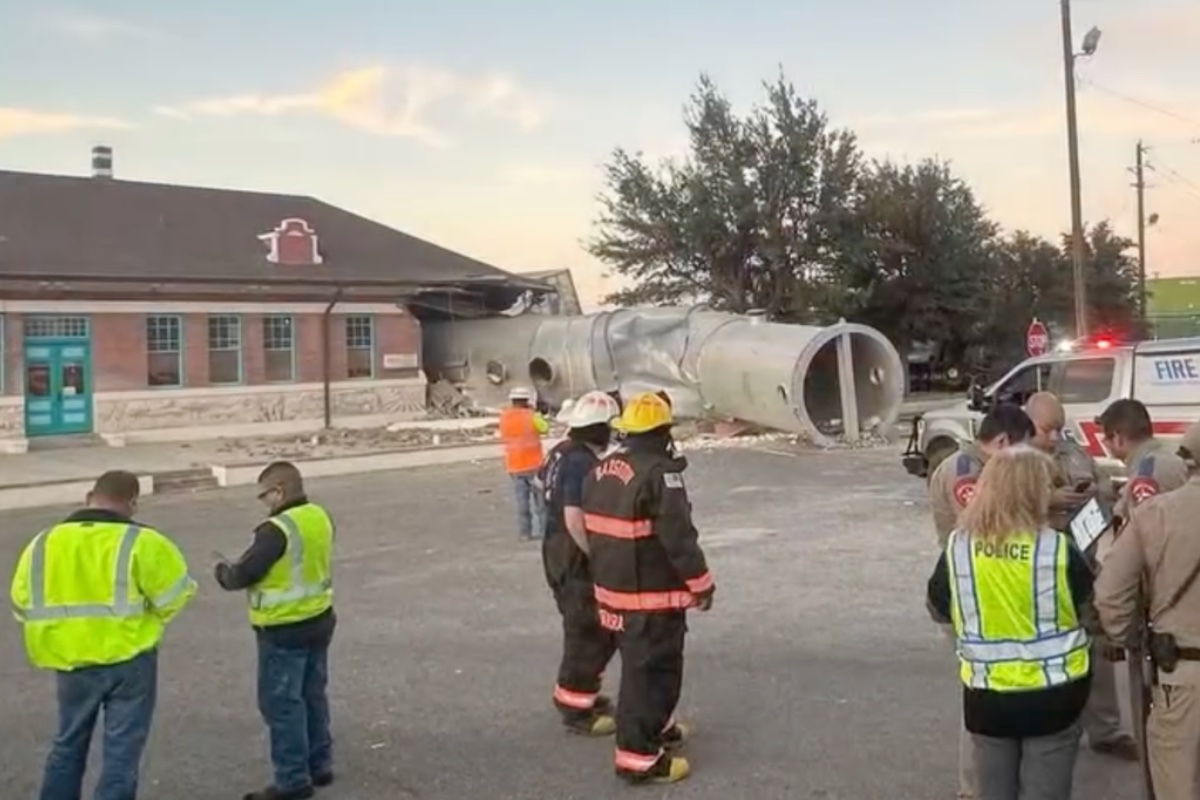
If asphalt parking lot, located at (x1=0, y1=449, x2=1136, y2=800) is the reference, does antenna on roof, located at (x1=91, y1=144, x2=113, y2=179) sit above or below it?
above

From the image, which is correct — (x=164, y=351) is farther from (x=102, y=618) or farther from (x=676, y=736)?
(x=102, y=618)

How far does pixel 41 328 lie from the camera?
2736 cm

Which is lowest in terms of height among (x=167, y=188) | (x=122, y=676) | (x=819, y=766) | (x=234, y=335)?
(x=819, y=766)

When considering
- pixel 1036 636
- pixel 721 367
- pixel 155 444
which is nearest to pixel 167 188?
pixel 155 444

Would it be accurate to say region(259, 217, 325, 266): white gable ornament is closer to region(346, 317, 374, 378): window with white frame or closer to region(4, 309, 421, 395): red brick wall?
region(4, 309, 421, 395): red brick wall

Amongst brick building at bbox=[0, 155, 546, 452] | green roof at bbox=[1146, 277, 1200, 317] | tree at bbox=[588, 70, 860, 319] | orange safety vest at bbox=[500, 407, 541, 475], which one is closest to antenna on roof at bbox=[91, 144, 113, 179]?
brick building at bbox=[0, 155, 546, 452]

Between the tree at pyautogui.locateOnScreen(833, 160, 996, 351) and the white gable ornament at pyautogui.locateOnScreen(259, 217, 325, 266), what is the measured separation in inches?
759

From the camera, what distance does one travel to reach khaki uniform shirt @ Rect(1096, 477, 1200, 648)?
13.4 feet

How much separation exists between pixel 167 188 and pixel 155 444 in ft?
35.6

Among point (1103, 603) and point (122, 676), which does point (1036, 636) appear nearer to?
point (1103, 603)

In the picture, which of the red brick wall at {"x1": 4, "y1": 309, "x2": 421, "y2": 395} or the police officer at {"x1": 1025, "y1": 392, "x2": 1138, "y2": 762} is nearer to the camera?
the police officer at {"x1": 1025, "y1": 392, "x2": 1138, "y2": 762}

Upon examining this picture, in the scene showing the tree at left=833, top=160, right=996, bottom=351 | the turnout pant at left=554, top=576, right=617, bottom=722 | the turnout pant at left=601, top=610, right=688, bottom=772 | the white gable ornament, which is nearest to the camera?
the turnout pant at left=601, top=610, right=688, bottom=772

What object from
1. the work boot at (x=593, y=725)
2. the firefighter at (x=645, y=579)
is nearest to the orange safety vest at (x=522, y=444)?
the work boot at (x=593, y=725)

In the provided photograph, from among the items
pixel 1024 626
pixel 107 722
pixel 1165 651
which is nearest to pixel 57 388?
pixel 107 722
